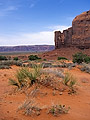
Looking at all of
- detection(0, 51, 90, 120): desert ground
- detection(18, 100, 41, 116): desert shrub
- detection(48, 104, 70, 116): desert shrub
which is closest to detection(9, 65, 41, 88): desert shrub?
detection(0, 51, 90, 120): desert ground

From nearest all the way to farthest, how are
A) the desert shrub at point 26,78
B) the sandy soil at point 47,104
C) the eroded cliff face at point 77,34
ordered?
the sandy soil at point 47,104 → the desert shrub at point 26,78 → the eroded cliff face at point 77,34

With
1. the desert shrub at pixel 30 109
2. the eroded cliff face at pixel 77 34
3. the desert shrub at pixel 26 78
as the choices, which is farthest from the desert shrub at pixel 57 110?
the eroded cliff face at pixel 77 34

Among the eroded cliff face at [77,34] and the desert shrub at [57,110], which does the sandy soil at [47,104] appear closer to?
the desert shrub at [57,110]

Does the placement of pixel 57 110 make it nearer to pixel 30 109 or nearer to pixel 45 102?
pixel 30 109

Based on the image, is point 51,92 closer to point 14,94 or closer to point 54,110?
point 14,94

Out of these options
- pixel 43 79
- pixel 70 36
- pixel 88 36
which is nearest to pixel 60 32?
pixel 70 36

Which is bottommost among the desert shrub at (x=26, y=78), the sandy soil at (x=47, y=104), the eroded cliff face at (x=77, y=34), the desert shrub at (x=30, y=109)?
the sandy soil at (x=47, y=104)

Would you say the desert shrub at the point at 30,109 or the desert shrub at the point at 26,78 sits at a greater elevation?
the desert shrub at the point at 26,78

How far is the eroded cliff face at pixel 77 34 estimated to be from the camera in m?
45.8

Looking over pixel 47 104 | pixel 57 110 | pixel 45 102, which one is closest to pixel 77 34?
pixel 45 102

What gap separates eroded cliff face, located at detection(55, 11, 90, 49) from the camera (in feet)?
150

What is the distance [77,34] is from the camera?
47531mm

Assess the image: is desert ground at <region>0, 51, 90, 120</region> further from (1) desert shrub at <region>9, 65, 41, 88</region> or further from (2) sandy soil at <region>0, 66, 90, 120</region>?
(1) desert shrub at <region>9, 65, 41, 88</region>

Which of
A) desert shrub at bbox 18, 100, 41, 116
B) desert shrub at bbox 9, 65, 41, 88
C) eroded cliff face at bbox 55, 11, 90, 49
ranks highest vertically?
eroded cliff face at bbox 55, 11, 90, 49
